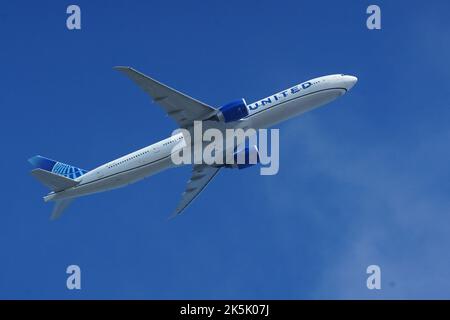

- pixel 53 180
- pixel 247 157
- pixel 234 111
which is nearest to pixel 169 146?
pixel 234 111

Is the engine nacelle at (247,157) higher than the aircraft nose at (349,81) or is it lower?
lower

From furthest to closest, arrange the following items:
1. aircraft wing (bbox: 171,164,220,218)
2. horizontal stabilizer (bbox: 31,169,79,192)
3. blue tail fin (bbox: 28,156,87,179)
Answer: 1. aircraft wing (bbox: 171,164,220,218)
2. blue tail fin (bbox: 28,156,87,179)
3. horizontal stabilizer (bbox: 31,169,79,192)

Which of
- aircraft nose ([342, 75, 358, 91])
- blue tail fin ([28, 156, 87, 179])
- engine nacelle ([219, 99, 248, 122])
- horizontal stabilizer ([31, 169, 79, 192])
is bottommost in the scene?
horizontal stabilizer ([31, 169, 79, 192])

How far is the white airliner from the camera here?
58156 millimetres

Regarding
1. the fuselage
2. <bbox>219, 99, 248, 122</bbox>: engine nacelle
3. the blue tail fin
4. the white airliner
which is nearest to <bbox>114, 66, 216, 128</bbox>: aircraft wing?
the white airliner

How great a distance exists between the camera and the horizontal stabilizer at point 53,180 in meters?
59.5

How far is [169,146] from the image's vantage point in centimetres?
6016

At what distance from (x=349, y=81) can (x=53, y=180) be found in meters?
29.7

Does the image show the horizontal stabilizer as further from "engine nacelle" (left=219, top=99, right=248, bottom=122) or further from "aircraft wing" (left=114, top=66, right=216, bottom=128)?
"engine nacelle" (left=219, top=99, right=248, bottom=122)

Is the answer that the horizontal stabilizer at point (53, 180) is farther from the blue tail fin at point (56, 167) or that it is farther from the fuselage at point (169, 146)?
the blue tail fin at point (56, 167)

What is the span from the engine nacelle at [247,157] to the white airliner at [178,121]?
519 centimetres

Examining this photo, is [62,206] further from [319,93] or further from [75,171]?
[319,93]

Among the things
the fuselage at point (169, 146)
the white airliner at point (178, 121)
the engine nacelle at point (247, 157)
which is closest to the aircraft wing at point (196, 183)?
the engine nacelle at point (247, 157)

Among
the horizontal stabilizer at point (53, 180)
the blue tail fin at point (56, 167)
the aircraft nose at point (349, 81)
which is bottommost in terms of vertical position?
the horizontal stabilizer at point (53, 180)
